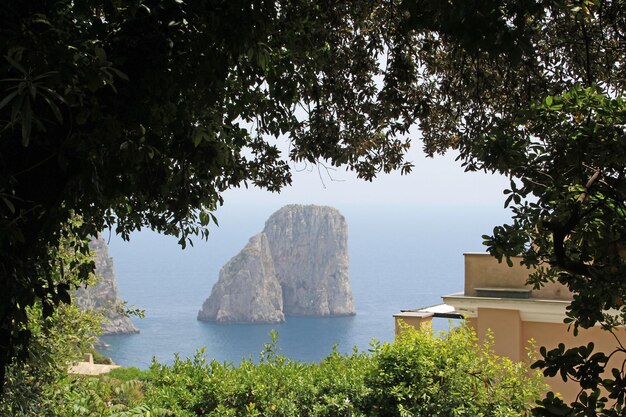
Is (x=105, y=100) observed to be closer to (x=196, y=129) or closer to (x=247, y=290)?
(x=196, y=129)

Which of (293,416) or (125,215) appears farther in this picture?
(293,416)

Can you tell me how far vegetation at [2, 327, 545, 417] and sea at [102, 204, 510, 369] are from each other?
18.0 inches

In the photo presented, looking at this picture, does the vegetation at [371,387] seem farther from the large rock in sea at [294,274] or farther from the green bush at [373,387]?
the large rock in sea at [294,274]

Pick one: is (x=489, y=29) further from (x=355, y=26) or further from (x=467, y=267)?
(x=467, y=267)

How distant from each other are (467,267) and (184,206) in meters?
9.46

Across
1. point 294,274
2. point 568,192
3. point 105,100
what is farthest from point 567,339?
point 294,274

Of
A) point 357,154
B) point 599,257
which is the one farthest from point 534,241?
point 357,154

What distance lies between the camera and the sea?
59156 mm

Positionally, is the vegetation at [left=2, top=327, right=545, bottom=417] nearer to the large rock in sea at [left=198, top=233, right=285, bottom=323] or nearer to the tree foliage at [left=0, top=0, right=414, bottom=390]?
the tree foliage at [left=0, top=0, right=414, bottom=390]

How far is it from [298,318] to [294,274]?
398 cm

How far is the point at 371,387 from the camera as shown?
7.19 meters

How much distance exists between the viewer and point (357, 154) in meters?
5.49

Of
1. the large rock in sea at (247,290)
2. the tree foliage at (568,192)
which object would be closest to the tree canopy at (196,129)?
the tree foliage at (568,192)

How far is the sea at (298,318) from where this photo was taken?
5916 cm
